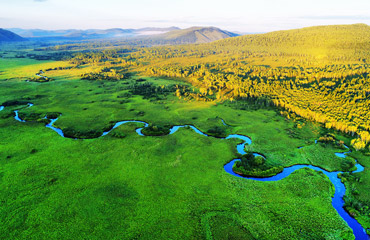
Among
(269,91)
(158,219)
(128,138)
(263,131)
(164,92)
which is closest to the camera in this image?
(158,219)

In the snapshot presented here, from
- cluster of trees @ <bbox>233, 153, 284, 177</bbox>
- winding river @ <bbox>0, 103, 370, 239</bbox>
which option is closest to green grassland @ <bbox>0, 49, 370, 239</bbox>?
winding river @ <bbox>0, 103, 370, 239</bbox>

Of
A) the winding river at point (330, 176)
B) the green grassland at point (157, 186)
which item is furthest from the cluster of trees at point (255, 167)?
the green grassland at point (157, 186)

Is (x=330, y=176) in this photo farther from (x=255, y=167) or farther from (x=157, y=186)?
(x=157, y=186)

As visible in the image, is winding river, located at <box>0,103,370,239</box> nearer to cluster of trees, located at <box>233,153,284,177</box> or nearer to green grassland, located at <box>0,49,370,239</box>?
cluster of trees, located at <box>233,153,284,177</box>

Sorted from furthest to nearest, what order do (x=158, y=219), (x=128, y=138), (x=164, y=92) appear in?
(x=164, y=92) < (x=128, y=138) < (x=158, y=219)

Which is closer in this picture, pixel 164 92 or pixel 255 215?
pixel 255 215

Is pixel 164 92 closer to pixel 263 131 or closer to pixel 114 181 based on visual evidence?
pixel 263 131

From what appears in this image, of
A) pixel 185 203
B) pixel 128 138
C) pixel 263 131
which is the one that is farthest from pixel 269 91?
pixel 185 203

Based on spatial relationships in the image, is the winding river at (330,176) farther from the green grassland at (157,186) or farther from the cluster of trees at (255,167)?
the green grassland at (157,186)

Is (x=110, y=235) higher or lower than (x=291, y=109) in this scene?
lower

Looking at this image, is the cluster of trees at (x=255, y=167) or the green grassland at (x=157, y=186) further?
the cluster of trees at (x=255, y=167)
